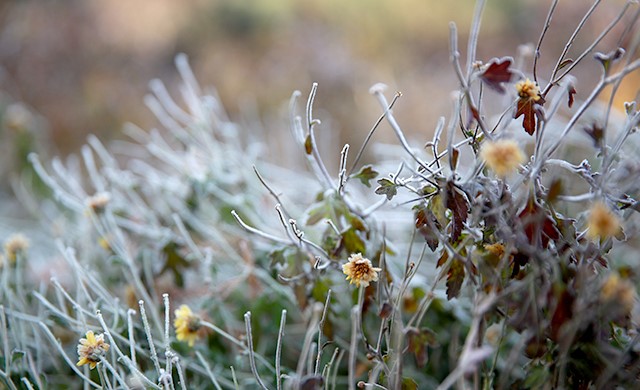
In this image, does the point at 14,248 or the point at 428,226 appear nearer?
the point at 428,226

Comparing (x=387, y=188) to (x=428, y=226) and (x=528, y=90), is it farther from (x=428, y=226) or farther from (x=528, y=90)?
(x=528, y=90)

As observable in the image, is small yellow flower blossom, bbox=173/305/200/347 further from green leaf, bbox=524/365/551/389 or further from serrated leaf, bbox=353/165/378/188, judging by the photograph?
green leaf, bbox=524/365/551/389

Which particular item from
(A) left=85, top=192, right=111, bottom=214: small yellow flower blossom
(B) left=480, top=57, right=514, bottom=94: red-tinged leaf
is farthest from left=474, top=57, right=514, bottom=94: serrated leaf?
(A) left=85, top=192, right=111, bottom=214: small yellow flower blossom

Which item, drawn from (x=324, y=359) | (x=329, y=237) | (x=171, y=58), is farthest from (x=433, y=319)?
(x=171, y=58)

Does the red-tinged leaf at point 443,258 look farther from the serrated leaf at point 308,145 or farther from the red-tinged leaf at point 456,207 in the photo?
the serrated leaf at point 308,145

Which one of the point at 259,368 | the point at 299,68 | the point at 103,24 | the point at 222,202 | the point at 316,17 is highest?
the point at 316,17

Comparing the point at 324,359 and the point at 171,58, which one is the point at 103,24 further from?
the point at 324,359

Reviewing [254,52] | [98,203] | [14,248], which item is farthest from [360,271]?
[254,52]
